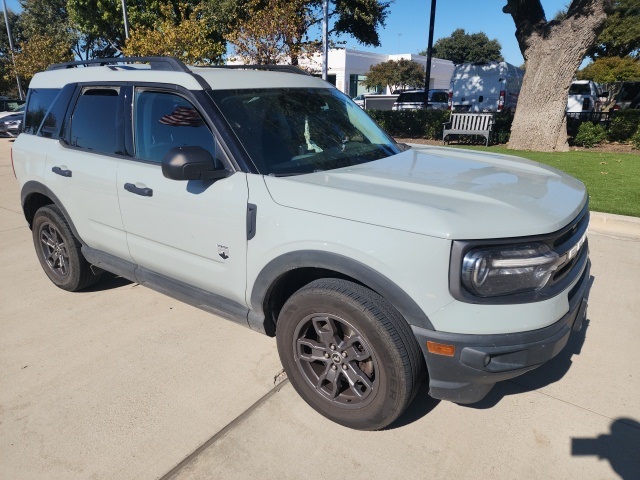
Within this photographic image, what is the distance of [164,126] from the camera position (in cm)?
317

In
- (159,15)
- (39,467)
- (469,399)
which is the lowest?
(39,467)

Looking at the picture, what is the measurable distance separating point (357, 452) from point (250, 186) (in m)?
1.48

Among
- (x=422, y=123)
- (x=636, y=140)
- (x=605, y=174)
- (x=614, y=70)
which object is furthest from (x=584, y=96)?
(x=605, y=174)

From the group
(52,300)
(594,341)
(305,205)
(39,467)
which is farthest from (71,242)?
(594,341)

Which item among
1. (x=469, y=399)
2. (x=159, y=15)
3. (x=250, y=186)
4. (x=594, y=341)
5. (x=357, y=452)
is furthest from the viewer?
(x=159, y=15)

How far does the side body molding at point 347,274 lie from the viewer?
217 cm

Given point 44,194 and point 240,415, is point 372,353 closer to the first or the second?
point 240,415

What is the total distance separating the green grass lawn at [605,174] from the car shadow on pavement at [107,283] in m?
5.62

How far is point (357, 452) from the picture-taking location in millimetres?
2436

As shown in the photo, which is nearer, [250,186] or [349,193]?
[349,193]

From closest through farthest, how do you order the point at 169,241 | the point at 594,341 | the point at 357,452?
the point at 357,452 → the point at 169,241 → the point at 594,341

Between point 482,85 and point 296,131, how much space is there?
21.3 m

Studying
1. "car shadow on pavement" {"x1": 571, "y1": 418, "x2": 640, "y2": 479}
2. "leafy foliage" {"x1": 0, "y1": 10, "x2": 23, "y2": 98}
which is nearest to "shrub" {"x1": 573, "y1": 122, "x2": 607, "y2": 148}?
"car shadow on pavement" {"x1": 571, "y1": 418, "x2": 640, "y2": 479}

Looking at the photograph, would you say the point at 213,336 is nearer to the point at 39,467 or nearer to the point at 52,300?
the point at 39,467
